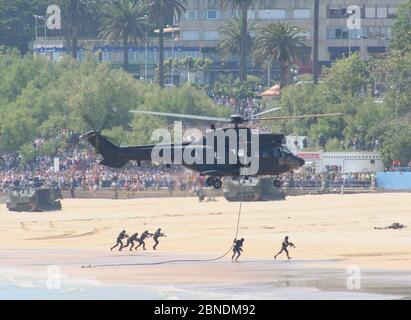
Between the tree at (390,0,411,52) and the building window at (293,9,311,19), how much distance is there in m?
27.1

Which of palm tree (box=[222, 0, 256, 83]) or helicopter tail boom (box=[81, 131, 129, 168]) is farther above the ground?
palm tree (box=[222, 0, 256, 83])

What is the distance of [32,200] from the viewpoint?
10256 centimetres

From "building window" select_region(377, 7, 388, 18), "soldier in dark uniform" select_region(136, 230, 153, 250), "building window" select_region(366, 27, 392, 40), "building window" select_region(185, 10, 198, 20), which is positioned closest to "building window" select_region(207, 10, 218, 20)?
"building window" select_region(185, 10, 198, 20)

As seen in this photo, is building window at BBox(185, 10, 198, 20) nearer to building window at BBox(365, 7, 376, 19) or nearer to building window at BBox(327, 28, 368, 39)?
building window at BBox(327, 28, 368, 39)

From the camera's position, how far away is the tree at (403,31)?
147 metres

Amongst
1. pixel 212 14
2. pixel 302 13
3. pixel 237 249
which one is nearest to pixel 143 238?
pixel 237 249

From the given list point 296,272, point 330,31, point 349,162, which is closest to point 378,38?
point 330,31

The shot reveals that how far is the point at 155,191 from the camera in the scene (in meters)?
108

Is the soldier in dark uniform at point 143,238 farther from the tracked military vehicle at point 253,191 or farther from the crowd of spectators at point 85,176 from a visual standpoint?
the tracked military vehicle at point 253,191

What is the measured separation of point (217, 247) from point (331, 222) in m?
12.5

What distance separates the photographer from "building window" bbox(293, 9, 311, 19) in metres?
191

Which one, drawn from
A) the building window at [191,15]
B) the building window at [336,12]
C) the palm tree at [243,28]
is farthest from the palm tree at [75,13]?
the building window at [336,12]

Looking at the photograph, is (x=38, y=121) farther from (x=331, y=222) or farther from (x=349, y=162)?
(x=331, y=222)

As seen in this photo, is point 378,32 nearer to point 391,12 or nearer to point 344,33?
point 391,12
